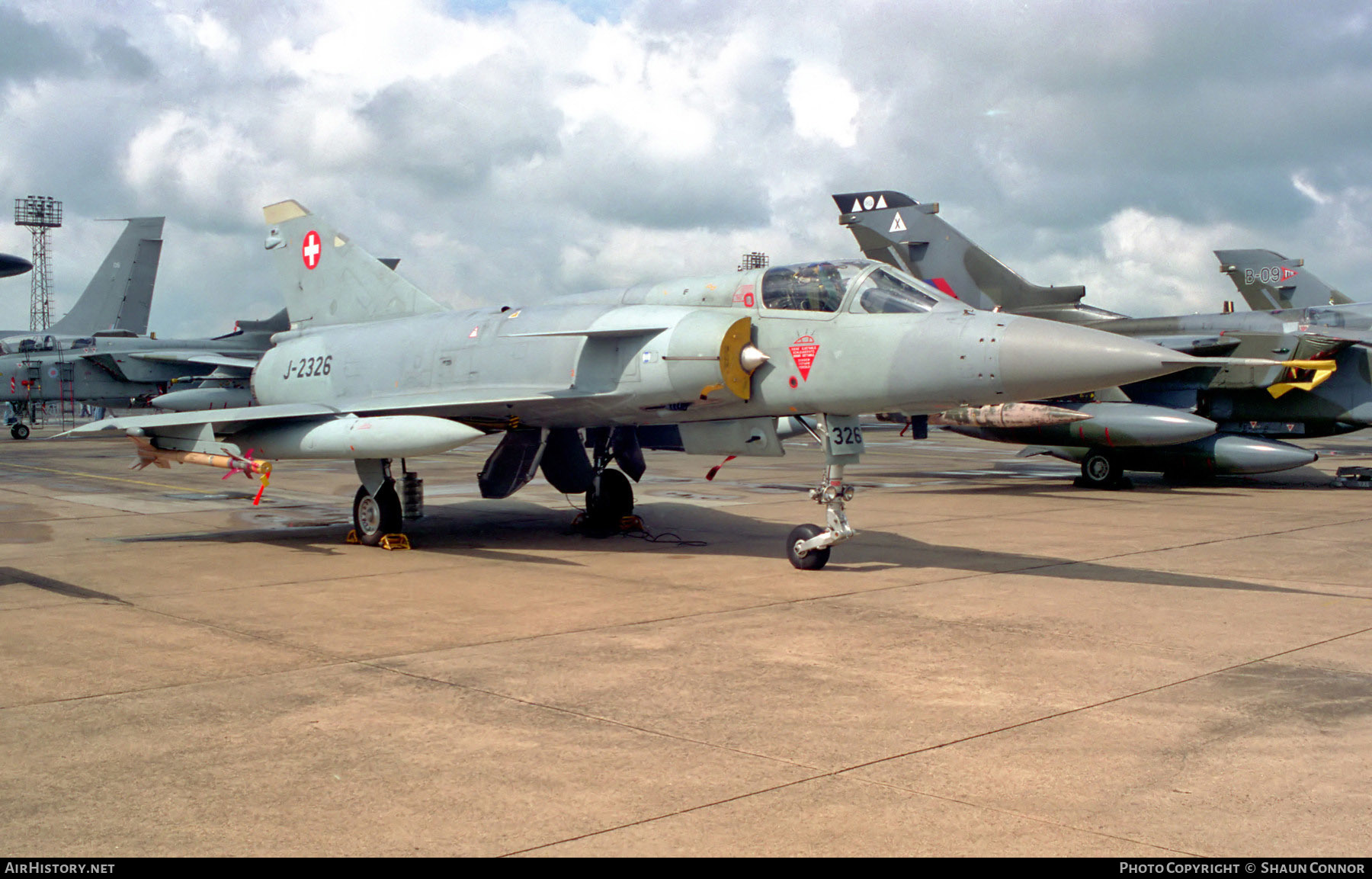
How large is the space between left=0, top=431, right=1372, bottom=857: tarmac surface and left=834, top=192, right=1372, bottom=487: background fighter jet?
18.5 feet

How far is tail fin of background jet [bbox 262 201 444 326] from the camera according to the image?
44.4 feet

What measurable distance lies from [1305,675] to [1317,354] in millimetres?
15082

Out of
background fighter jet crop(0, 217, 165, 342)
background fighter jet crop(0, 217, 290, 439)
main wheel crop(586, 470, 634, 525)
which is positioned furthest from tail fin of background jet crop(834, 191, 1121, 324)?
background fighter jet crop(0, 217, 165, 342)

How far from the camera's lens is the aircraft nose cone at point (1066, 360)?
7.93 metres

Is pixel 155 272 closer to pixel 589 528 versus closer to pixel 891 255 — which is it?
pixel 891 255

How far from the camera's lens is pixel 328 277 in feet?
46.1

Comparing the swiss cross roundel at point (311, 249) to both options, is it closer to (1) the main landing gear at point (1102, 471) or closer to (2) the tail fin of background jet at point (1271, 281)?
(1) the main landing gear at point (1102, 471)

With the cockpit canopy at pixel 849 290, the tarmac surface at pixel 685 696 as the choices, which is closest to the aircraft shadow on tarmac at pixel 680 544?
the tarmac surface at pixel 685 696

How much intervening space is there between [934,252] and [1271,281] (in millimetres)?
17124

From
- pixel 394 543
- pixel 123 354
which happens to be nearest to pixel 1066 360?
pixel 394 543

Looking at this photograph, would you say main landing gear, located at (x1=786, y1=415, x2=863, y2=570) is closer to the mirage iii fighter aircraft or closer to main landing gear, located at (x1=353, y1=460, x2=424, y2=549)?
the mirage iii fighter aircraft

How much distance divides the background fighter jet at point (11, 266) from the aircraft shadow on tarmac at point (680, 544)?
3478 mm

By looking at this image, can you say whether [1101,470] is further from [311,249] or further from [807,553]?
[311,249]

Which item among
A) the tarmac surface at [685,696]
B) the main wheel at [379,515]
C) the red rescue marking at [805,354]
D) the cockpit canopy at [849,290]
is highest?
the cockpit canopy at [849,290]
